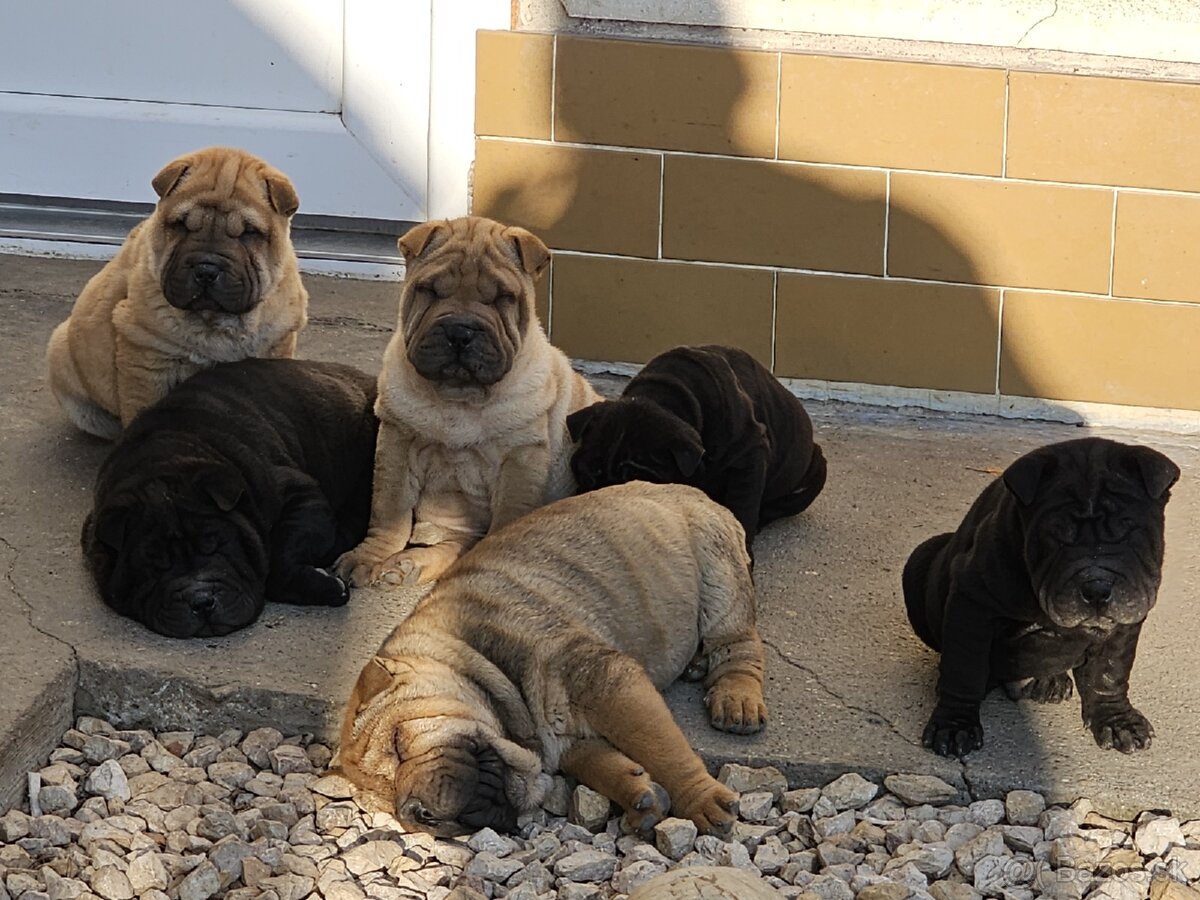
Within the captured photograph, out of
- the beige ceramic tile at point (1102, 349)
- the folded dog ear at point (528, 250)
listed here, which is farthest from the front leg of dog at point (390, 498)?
the beige ceramic tile at point (1102, 349)

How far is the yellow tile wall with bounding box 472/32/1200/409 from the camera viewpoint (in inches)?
227

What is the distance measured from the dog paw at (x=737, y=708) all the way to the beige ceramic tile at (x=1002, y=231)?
7.85ft

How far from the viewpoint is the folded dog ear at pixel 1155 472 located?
12.1 feet

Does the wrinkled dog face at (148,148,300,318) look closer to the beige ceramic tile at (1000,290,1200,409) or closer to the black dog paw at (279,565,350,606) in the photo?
the black dog paw at (279,565,350,606)

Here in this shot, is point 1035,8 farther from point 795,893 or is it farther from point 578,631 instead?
point 795,893

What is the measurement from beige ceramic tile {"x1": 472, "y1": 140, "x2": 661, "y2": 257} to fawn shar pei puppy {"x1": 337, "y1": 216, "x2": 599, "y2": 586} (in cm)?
123

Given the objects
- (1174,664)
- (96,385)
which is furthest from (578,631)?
(96,385)

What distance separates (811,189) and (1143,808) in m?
2.83

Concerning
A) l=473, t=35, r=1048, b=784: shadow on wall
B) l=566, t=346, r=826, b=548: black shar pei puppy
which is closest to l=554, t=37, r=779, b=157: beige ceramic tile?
l=473, t=35, r=1048, b=784: shadow on wall

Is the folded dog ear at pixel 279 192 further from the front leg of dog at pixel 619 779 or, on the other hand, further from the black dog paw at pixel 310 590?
the front leg of dog at pixel 619 779

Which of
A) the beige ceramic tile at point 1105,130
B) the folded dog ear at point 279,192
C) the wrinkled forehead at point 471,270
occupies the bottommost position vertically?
the wrinkled forehead at point 471,270

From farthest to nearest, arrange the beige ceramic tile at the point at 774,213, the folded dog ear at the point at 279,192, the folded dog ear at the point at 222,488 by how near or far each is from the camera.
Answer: the beige ceramic tile at the point at 774,213 < the folded dog ear at the point at 279,192 < the folded dog ear at the point at 222,488

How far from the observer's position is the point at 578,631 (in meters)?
3.93

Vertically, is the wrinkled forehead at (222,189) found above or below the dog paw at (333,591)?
above
